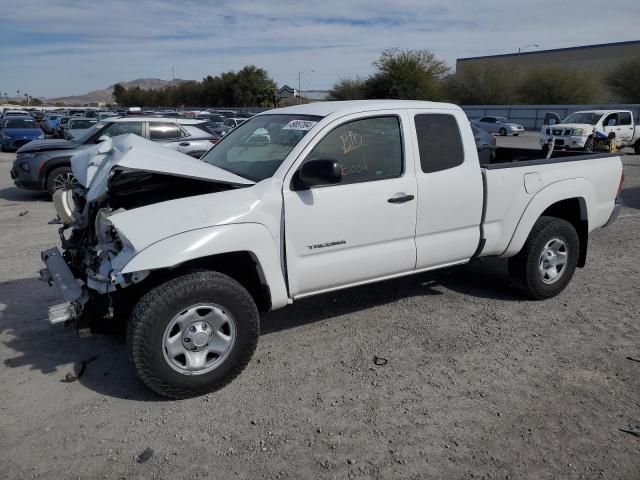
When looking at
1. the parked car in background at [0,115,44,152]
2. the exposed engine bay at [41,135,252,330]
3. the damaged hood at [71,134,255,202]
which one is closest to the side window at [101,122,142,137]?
the exposed engine bay at [41,135,252,330]

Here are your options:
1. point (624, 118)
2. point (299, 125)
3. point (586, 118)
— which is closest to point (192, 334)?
point (299, 125)

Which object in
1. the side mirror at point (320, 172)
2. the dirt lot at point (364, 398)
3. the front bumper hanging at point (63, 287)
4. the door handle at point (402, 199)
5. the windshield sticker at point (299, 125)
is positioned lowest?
the dirt lot at point (364, 398)

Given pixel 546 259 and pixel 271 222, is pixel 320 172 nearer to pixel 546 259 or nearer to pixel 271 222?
pixel 271 222

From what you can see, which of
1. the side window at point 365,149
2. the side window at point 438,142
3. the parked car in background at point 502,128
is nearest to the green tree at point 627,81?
the parked car in background at point 502,128

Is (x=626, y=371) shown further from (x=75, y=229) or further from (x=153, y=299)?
(x=75, y=229)

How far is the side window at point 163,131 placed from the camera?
10609 mm

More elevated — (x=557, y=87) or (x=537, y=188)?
(x=557, y=87)

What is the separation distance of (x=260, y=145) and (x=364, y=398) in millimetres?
2139

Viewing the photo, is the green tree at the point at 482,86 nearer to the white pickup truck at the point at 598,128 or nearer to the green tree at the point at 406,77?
the green tree at the point at 406,77

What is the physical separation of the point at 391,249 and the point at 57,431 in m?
2.61

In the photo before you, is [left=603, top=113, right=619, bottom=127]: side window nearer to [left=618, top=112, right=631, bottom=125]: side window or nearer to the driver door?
[left=618, top=112, right=631, bottom=125]: side window

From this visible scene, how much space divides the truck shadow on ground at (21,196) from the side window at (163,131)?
2.73m

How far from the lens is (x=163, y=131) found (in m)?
10.7

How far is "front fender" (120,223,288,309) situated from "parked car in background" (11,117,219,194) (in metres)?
7.01
